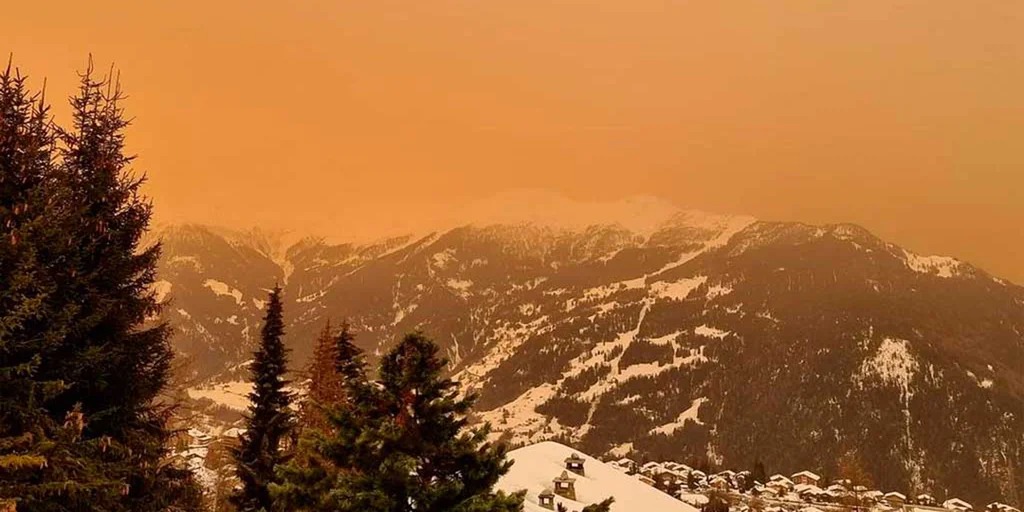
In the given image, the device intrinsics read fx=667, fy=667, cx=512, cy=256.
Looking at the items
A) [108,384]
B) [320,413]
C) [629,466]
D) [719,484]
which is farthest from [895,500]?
[108,384]

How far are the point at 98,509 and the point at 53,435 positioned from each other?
153cm

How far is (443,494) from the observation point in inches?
503

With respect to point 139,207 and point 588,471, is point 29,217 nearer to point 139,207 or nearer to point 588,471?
point 139,207

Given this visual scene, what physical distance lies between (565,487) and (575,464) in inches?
420

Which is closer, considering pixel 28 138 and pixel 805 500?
pixel 28 138

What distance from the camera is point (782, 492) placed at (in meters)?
171

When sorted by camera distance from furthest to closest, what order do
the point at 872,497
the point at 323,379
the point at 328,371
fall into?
1. the point at 872,497
2. the point at 328,371
3. the point at 323,379

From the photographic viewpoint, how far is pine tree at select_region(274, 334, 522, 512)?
12711 millimetres

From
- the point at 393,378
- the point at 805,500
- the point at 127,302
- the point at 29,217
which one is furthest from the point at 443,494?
the point at 805,500

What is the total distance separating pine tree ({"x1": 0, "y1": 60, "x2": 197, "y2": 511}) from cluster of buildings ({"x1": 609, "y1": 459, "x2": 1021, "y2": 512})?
13445 cm

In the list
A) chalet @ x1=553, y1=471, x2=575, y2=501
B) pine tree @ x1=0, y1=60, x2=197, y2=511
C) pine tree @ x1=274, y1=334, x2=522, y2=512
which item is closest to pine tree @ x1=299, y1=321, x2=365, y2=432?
pine tree @ x1=0, y1=60, x2=197, y2=511

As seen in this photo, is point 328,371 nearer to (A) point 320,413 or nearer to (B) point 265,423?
(B) point 265,423

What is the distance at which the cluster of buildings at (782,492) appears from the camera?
148087 mm

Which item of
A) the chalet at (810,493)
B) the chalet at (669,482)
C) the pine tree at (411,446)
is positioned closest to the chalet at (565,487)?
the pine tree at (411,446)
